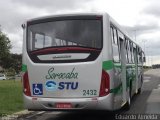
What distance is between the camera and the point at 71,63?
1138 centimetres

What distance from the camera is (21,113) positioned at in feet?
47.6

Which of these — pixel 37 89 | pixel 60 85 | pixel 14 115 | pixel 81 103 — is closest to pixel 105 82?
pixel 81 103

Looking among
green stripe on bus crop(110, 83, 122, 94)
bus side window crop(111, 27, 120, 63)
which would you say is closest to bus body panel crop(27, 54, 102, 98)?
green stripe on bus crop(110, 83, 122, 94)

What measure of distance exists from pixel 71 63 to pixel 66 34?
33.1 inches

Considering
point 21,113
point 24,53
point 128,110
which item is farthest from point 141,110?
point 24,53

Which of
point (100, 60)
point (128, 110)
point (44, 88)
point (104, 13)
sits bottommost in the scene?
point (128, 110)

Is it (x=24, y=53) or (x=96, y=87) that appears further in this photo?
(x=24, y=53)

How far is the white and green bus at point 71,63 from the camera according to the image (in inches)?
A: 441

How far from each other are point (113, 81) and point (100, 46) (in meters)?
0.99

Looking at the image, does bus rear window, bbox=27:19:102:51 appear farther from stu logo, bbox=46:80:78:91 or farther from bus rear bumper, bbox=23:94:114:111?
bus rear bumper, bbox=23:94:114:111

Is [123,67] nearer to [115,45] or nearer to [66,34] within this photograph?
[115,45]

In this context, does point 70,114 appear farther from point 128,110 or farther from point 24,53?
point 24,53

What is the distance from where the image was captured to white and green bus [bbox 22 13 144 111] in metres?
11.2

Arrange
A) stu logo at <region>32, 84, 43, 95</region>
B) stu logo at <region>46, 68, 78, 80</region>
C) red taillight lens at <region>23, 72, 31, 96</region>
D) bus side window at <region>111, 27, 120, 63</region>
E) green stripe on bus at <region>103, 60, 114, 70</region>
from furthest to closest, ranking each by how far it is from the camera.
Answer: bus side window at <region>111, 27, 120, 63</region>, red taillight lens at <region>23, 72, 31, 96</region>, stu logo at <region>32, 84, 43, 95</region>, stu logo at <region>46, 68, 78, 80</region>, green stripe on bus at <region>103, 60, 114, 70</region>
